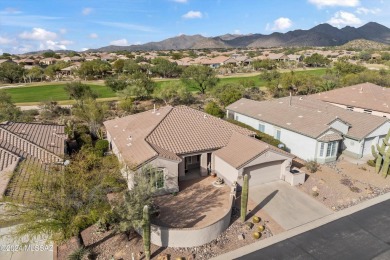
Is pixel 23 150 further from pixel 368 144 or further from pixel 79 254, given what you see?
pixel 368 144

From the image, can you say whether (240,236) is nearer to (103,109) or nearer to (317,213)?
(317,213)

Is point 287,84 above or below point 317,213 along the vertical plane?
above

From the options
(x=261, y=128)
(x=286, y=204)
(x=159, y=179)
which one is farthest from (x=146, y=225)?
(x=261, y=128)

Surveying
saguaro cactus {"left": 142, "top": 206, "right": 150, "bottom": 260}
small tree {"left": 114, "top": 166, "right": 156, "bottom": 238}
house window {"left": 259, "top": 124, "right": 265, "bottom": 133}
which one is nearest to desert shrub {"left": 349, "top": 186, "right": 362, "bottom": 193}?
house window {"left": 259, "top": 124, "right": 265, "bottom": 133}

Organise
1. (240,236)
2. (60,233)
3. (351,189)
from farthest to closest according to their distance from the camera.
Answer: (351,189) < (240,236) < (60,233)

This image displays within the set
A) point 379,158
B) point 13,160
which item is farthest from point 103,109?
point 379,158

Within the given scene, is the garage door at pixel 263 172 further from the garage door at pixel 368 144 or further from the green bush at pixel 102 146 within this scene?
the green bush at pixel 102 146
